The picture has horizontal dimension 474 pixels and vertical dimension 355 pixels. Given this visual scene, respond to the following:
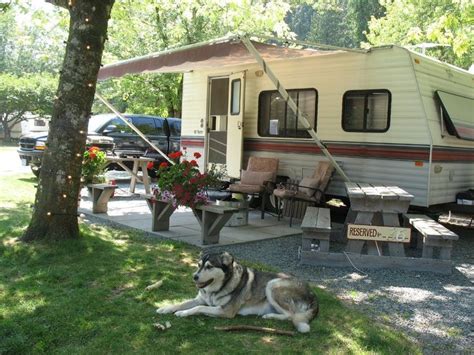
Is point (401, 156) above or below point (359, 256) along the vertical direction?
above

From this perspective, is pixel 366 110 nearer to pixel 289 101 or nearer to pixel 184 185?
pixel 289 101

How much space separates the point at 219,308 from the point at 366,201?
2.72 metres

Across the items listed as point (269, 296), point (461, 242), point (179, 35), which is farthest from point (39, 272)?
point (179, 35)

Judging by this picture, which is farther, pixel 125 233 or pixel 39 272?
pixel 125 233

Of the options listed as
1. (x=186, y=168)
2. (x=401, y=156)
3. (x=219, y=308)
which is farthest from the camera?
(x=401, y=156)

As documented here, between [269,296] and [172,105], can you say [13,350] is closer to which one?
[269,296]

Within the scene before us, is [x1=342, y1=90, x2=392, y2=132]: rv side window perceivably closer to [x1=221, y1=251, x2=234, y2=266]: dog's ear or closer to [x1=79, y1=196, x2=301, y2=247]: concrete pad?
[x1=79, y1=196, x2=301, y2=247]: concrete pad

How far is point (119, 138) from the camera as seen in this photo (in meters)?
13.3

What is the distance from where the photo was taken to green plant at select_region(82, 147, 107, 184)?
8430 mm

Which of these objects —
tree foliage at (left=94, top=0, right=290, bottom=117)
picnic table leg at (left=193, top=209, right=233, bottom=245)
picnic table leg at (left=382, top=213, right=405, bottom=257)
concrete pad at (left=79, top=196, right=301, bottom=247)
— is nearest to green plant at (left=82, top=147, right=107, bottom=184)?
concrete pad at (left=79, top=196, right=301, bottom=247)

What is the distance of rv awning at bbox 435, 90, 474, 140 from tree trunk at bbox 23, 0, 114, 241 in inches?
190

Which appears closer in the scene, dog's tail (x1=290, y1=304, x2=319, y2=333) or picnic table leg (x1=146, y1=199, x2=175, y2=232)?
dog's tail (x1=290, y1=304, x2=319, y2=333)

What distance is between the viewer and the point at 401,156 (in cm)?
749

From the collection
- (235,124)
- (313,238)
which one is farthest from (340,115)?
(313,238)
